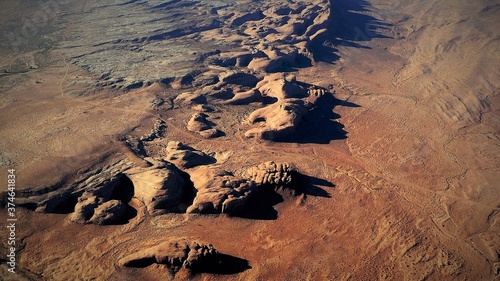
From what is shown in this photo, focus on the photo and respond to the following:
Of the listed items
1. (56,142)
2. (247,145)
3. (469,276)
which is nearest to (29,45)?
(56,142)

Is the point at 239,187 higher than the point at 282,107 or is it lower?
lower

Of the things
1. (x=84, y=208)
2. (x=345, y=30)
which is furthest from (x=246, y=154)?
(x=345, y=30)

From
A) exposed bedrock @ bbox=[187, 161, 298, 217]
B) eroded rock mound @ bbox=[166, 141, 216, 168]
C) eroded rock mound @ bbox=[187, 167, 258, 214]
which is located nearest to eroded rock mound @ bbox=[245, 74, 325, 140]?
eroded rock mound @ bbox=[166, 141, 216, 168]

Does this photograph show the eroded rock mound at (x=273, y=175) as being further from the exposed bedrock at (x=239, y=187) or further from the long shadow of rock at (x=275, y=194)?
the long shadow of rock at (x=275, y=194)

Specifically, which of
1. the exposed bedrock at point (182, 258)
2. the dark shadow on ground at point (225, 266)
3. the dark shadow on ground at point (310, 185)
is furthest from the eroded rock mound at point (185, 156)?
the dark shadow on ground at point (225, 266)

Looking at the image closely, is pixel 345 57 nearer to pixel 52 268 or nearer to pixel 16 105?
pixel 16 105

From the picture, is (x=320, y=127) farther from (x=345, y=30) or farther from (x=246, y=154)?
(x=345, y=30)
